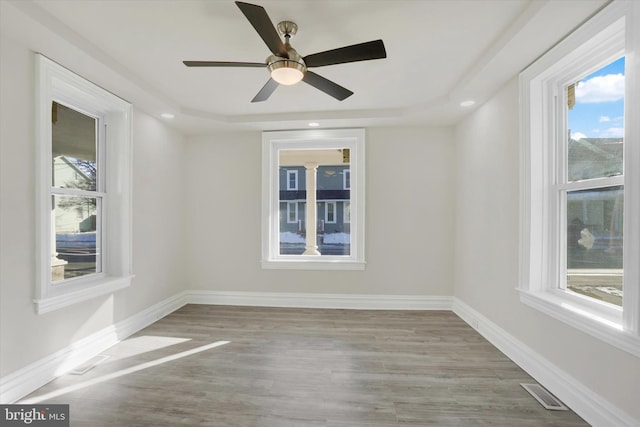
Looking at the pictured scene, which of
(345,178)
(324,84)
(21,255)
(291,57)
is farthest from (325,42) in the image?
(21,255)

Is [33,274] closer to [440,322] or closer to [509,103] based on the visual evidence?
[440,322]

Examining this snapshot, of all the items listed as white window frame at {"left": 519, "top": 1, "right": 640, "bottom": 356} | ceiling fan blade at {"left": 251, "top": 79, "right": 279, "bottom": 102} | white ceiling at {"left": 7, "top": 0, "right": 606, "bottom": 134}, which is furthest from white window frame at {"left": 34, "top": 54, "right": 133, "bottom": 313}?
white window frame at {"left": 519, "top": 1, "right": 640, "bottom": 356}

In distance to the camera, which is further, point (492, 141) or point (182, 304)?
point (182, 304)

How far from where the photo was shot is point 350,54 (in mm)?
1950

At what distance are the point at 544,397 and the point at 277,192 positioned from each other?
3477mm

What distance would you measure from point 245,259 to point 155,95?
2.27 meters

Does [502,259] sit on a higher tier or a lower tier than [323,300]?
higher

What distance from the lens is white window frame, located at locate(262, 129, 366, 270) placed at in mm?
4133

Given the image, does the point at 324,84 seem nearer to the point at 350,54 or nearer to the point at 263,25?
the point at 350,54

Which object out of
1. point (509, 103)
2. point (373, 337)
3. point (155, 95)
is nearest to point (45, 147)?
point (155, 95)

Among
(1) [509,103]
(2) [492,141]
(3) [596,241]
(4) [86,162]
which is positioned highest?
(1) [509,103]

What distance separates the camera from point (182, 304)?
13.9 feet

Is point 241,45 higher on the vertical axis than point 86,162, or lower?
higher

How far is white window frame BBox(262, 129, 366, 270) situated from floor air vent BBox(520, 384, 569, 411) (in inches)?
86.2
